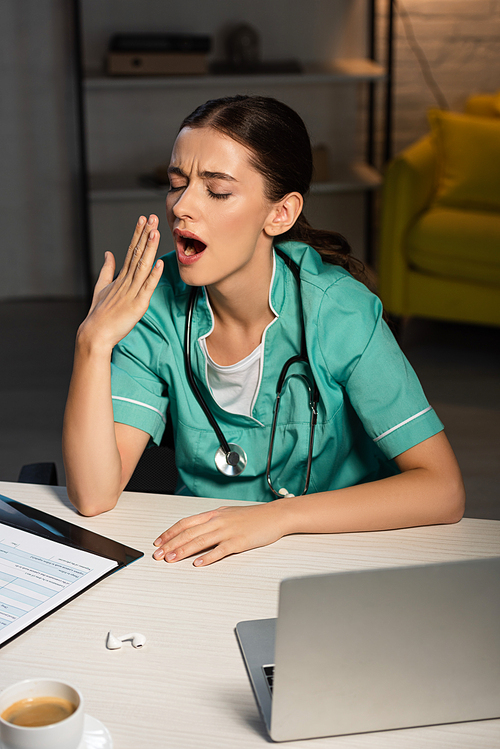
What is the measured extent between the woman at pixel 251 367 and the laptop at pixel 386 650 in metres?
Result: 0.31

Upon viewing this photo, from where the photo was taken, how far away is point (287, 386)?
4.25 feet

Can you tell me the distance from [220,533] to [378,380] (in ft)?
1.18

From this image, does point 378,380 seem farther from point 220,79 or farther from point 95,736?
point 220,79

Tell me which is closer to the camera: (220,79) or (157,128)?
(220,79)

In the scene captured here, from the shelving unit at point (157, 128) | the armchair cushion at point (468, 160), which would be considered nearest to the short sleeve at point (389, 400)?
the armchair cushion at point (468, 160)

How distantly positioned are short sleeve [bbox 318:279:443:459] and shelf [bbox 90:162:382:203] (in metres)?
2.31

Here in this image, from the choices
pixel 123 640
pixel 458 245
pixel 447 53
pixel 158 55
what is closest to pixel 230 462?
pixel 123 640

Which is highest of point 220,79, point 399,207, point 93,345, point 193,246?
point 220,79

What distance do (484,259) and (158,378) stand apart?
79.2 inches

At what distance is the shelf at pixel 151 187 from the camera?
142 inches

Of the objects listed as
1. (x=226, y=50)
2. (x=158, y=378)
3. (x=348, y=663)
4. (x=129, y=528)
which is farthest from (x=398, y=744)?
(x=226, y=50)

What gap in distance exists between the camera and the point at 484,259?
9.85 feet

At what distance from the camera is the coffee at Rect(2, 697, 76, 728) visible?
24.6 inches

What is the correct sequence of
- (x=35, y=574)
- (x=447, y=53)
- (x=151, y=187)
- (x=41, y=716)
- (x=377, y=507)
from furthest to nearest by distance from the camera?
(x=447, y=53) → (x=151, y=187) → (x=377, y=507) → (x=35, y=574) → (x=41, y=716)
